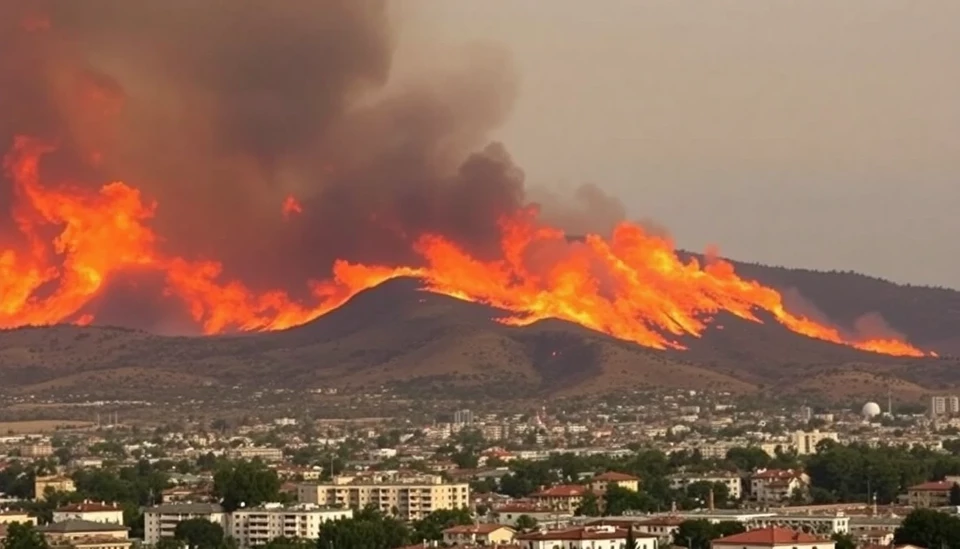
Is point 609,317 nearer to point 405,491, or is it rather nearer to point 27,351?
point 27,351

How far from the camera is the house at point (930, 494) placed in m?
100

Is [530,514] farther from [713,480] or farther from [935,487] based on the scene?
[713,480]

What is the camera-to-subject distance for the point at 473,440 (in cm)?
15312

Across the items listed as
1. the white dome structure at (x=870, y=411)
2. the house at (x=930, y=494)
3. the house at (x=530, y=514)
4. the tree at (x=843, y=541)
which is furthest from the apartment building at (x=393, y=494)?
the white dome structure at (x=870, y=411)

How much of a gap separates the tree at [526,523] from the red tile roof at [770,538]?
13.8 metres

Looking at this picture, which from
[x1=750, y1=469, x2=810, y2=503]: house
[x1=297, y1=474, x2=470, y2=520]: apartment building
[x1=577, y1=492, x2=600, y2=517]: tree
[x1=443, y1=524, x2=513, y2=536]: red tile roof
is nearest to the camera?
[x1=443, y1=524, x2=513, y2=536]: red tile roof

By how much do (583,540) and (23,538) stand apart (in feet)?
53.9

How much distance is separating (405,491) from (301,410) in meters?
76.5

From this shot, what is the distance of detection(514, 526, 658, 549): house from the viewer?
7481 cm

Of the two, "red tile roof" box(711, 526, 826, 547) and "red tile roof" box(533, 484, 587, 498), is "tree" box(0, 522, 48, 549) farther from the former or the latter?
"red tile roof" box(533, 484, 587, 498)

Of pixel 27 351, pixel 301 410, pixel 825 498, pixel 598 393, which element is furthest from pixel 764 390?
pixel 825 498

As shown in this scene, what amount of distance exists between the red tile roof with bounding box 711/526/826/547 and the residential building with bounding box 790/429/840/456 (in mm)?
64450

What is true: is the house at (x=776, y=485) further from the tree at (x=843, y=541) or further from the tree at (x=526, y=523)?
the tree at (x=843, y=541)

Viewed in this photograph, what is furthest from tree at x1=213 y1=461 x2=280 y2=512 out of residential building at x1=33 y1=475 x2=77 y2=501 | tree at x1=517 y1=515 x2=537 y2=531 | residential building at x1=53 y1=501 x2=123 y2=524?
tree at x1=517 y1=515 x2=537 y2=531
